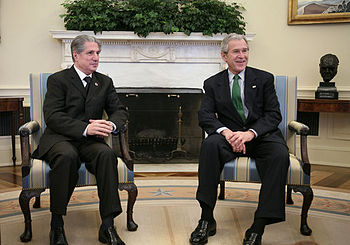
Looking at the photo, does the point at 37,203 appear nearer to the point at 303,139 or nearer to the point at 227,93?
the point at 227,93

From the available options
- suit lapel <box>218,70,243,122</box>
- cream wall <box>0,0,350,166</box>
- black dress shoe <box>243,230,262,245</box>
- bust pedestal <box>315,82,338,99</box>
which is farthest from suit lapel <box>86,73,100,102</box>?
bust pedestal <box>315,82,338,99</box>

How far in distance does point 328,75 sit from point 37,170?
3.60 m

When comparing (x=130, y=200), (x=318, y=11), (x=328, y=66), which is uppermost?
(x=318, y=11)

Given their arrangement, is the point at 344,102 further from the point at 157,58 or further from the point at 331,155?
the point at 157,58

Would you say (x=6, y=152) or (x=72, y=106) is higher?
(x=72, y=106)

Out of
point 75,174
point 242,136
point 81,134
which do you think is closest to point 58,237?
point 75,174

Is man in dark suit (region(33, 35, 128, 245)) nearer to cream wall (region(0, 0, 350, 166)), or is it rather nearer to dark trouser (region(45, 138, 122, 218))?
dark trouser (region(45, 138, 122, 218))

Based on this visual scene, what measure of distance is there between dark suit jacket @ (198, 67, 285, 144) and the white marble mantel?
216cm

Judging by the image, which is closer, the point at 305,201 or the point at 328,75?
the point at 305,201

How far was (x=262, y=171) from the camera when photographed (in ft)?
8.79

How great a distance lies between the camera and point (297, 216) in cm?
314

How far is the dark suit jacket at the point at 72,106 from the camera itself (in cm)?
272

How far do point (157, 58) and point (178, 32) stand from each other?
429 mm

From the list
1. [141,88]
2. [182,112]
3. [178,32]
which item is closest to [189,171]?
[182,112]
